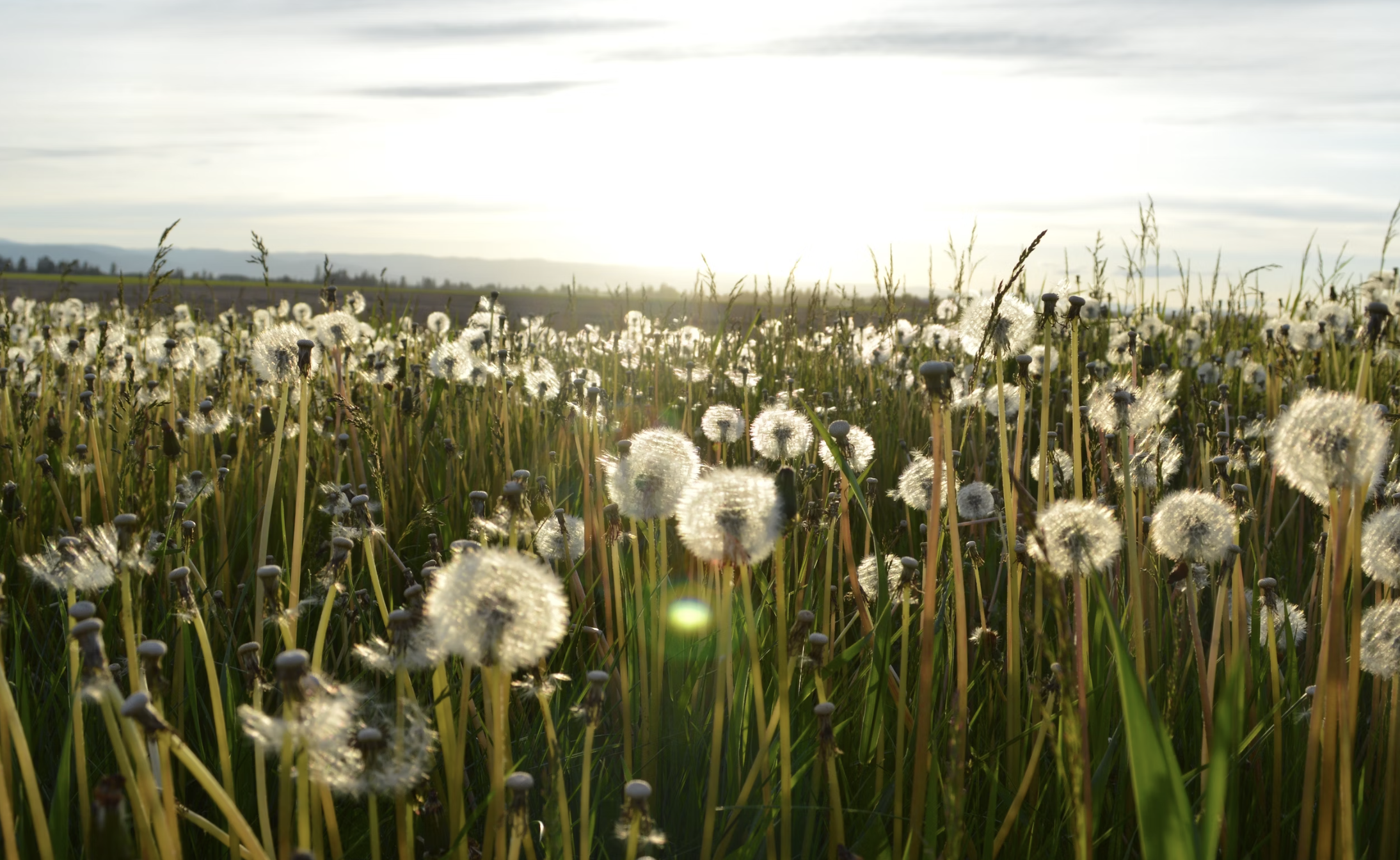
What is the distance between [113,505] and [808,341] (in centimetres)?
397

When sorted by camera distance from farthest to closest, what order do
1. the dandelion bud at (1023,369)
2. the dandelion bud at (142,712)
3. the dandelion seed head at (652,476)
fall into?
the dandelion bud at (1023,369) < the dandelion seed head at (652,476) < the dandelion bud at (142,712)

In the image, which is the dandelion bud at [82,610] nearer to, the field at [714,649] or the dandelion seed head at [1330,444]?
the field at [714,649]

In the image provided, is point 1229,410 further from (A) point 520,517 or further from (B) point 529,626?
(B) point 529,626

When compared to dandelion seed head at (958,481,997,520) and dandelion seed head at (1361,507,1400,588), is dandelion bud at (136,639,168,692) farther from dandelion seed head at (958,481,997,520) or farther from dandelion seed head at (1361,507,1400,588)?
dandelion seed head at (958,481,997,520)

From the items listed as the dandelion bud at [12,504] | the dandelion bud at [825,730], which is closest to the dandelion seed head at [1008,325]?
the dandelion bud at [825,730]

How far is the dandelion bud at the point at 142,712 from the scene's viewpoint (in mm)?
956

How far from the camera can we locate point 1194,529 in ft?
5.78

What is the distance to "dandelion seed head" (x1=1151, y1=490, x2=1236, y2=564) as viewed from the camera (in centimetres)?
172

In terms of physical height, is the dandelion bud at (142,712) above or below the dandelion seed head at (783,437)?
below

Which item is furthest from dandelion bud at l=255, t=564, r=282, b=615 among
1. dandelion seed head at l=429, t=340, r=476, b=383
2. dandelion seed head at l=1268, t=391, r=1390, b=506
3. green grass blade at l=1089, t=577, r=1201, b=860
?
dandelion seed head at l=429, t=340, r=476, b=383

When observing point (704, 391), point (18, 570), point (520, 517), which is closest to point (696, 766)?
point (520, 517)

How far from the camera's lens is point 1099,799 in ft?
5.03

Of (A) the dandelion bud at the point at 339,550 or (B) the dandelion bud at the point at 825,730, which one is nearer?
(B) the dandelion bud at the point at 825,730

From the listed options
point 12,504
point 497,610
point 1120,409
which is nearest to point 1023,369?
point 1120,409
